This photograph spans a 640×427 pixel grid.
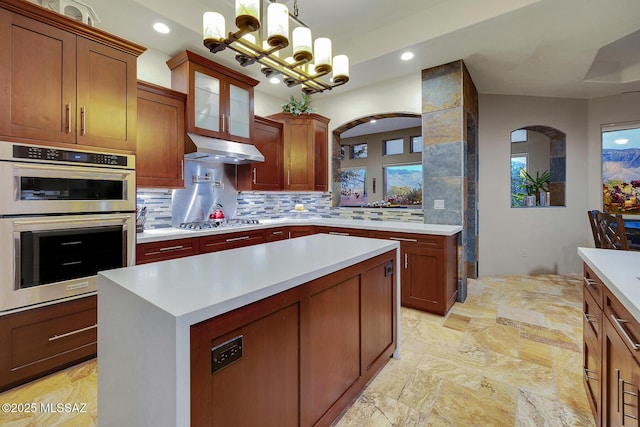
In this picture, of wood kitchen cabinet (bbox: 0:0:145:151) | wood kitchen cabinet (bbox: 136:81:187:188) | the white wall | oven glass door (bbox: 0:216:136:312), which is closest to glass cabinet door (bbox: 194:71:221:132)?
wood kitchen cabinet (bbox: 136:81:187:188)

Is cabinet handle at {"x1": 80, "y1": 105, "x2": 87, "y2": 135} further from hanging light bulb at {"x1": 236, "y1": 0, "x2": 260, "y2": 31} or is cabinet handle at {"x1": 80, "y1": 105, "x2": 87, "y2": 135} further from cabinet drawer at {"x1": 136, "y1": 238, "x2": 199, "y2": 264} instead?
hanging light bulb at {"x1": 236, "y1": 0, "x2": 260, "y2": 31}

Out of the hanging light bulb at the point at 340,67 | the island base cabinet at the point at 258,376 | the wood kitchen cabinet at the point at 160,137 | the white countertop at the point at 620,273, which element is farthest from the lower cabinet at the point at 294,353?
the wood kitchen cabinet at the point at 160,137

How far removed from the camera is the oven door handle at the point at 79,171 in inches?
75.0

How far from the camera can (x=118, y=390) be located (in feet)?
3.63

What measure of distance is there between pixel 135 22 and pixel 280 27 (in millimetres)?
1975

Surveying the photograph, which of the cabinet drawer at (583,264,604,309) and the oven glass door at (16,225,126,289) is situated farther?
the oven glass door at (16,225,126,289)

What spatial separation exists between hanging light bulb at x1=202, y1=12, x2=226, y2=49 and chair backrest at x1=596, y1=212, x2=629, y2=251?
125 inches

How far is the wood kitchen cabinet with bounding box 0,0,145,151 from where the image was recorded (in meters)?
1.85

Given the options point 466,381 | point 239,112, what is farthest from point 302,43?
point 466,381

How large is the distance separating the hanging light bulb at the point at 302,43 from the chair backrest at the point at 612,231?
2654 millimetres

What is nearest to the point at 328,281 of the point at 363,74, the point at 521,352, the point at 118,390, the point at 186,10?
the point at 118,390

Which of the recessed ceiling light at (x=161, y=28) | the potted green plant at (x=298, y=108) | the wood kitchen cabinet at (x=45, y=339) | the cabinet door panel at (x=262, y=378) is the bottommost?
the wood kitchen cabinet at (x=45, y=339)

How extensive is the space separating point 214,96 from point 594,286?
3796 mm

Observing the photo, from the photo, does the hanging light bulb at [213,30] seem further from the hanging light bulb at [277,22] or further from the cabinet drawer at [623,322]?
the cabinet drawer at [623,322]
